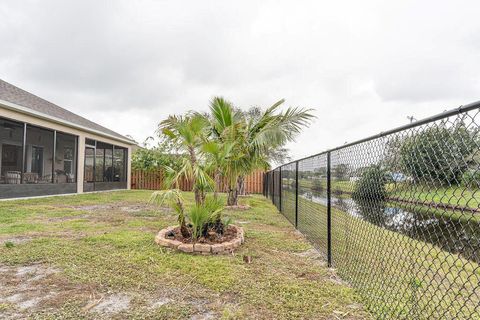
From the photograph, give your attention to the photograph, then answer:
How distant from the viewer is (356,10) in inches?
290

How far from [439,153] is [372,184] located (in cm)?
88

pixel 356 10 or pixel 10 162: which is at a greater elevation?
pixel 356 10

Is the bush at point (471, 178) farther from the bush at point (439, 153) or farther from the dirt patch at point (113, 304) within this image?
the dirt patch at point (113, 304)

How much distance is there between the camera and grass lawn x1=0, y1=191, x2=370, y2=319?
211 cm

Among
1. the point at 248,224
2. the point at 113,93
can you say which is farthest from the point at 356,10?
the point at 113,93

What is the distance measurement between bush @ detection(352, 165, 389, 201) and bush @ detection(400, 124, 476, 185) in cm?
35

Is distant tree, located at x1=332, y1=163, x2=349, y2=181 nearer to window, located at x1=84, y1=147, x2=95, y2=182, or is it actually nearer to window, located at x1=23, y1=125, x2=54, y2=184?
window, located at x1=23, y1=125, x2=54, y2=184

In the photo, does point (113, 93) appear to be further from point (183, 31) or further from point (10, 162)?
point (183, 31)

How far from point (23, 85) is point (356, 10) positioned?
14995 mm

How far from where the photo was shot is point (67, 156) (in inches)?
445

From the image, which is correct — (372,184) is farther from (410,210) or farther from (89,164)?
(89,164)

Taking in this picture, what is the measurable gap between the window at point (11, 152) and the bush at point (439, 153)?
9.94 metres

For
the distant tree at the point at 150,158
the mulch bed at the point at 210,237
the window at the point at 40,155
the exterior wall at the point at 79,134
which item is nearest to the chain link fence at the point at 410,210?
the mulch bed at the point at 210,237

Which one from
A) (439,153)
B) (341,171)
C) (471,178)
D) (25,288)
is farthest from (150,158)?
(471,178)
